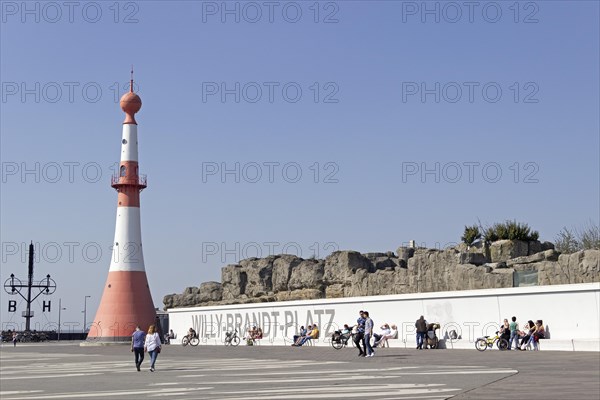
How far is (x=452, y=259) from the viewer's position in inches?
1500

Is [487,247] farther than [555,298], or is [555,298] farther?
[487,247]

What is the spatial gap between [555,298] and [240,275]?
95.6ft

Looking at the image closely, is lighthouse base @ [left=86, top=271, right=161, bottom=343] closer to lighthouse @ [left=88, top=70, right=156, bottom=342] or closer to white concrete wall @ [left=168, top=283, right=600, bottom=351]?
lighthouse @ [left=88, top=70, right=156, bottom=342]

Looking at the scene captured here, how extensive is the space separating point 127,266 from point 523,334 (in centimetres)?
2930

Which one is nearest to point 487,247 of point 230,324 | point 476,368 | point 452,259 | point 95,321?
point 452,259

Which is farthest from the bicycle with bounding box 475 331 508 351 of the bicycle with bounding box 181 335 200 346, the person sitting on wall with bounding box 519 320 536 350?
the bicycle with bounding box 181 335 200 346

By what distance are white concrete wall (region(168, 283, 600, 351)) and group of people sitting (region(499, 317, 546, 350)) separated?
447 mm

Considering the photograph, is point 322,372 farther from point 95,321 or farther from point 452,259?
point 95,321

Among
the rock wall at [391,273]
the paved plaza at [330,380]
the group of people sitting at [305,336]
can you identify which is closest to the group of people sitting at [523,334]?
the rock wall at [391,273]

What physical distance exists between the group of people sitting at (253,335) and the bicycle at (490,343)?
17.7 meters

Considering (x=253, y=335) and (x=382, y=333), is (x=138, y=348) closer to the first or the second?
(x=382, y=333)

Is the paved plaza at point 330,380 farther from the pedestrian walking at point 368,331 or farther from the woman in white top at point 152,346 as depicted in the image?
the pedestrian walking at point 368,331

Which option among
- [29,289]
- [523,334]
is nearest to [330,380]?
[523,334]

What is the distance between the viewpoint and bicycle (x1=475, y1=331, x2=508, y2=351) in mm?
31203
